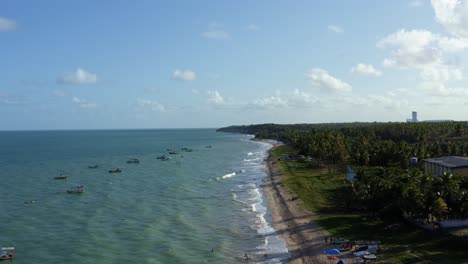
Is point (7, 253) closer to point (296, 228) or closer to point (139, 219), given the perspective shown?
point (139, 219)

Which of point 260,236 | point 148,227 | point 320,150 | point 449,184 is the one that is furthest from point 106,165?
point 449,184

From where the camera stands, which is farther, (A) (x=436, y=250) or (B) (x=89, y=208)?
(B) (x=89, y=208)

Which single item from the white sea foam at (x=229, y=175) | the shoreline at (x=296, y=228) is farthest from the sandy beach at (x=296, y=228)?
the white sea foam at (x=229, y=175)

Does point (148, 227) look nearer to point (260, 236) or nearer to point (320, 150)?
point (260, 236)

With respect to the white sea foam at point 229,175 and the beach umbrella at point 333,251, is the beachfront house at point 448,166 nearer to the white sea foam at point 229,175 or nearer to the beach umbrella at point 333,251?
the beach umbrella at point 333,251

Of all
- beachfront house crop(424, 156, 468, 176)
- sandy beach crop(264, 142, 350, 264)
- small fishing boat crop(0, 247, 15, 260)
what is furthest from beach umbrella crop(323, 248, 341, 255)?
beachfront house crop(424, 156, 468, 176)
